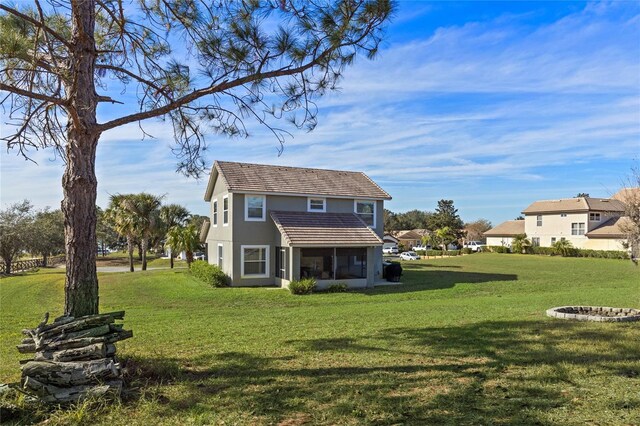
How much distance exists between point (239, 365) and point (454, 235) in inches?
2624

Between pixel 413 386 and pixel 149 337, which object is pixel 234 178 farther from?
pixel 413 386

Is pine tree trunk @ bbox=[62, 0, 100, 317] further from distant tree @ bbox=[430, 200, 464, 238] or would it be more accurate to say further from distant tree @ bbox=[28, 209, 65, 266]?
distant tree @ bbox=[430, 200, 464, 238]

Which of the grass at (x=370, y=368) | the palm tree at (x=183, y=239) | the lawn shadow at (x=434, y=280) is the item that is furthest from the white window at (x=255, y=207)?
the palm tree at (x=183, y=239)

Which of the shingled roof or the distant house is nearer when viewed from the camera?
the shingled roof

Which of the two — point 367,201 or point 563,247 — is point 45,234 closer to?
point 367,201

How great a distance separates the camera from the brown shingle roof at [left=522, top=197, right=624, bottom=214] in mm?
43438

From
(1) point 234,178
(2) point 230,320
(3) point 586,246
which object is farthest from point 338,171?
(3) point 586,246

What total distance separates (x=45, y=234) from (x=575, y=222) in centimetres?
5361

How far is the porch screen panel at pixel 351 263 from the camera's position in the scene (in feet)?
69.7

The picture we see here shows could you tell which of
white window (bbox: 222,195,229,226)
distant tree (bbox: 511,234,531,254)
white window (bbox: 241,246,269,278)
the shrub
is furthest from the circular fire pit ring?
distant tree (bbox: 511,234,531,254)

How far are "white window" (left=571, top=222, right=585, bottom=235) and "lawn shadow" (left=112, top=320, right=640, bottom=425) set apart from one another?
41860 mm

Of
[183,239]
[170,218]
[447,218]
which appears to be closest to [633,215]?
[183,239]

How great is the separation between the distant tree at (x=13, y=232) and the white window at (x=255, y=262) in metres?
25.6

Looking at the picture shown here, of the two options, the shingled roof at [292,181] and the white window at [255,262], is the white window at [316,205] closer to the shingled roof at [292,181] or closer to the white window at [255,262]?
the shingled roof at [292,181]
